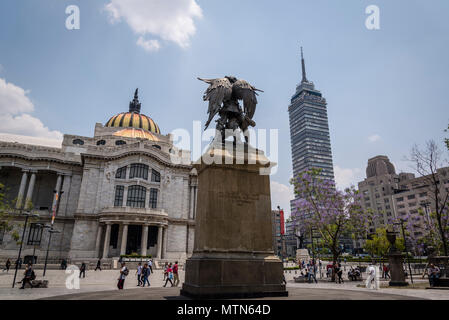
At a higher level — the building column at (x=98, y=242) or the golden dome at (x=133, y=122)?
the golden dome at (x=133, y=122)

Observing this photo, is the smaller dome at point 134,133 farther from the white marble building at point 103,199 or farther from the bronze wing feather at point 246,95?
the bronze wing feather at point 246,95

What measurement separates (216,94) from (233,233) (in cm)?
487

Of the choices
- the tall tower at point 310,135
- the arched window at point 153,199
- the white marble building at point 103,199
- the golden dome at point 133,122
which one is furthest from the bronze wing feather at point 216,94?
the tall tower at point 310,135

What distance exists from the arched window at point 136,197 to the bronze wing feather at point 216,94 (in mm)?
46274

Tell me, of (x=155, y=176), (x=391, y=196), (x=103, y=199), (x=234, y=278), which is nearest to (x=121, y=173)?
(x=103, y=199)

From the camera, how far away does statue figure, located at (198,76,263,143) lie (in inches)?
403

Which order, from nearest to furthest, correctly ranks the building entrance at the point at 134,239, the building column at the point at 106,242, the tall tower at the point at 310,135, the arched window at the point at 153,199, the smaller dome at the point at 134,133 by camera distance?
the building column at the point at 106,242 → the building entrance at the point at 134,239 → the arched window at the point at 153,199 → the smaller dome at the point at 134,133 → the tall tower at the point at 310,135

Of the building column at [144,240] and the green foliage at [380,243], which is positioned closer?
the green foliage at [380,243]

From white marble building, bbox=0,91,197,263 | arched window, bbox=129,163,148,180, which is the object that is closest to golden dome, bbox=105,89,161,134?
white marble building, bbox=0,91,197,263

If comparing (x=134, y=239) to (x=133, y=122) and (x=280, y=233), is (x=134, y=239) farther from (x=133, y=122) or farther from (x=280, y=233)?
(x=280, y=233)

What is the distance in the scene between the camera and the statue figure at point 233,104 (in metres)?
10.2

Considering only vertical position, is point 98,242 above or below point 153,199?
below

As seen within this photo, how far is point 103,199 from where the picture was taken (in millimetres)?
50906

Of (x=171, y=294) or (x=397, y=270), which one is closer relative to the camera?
(x=171, y=294)
